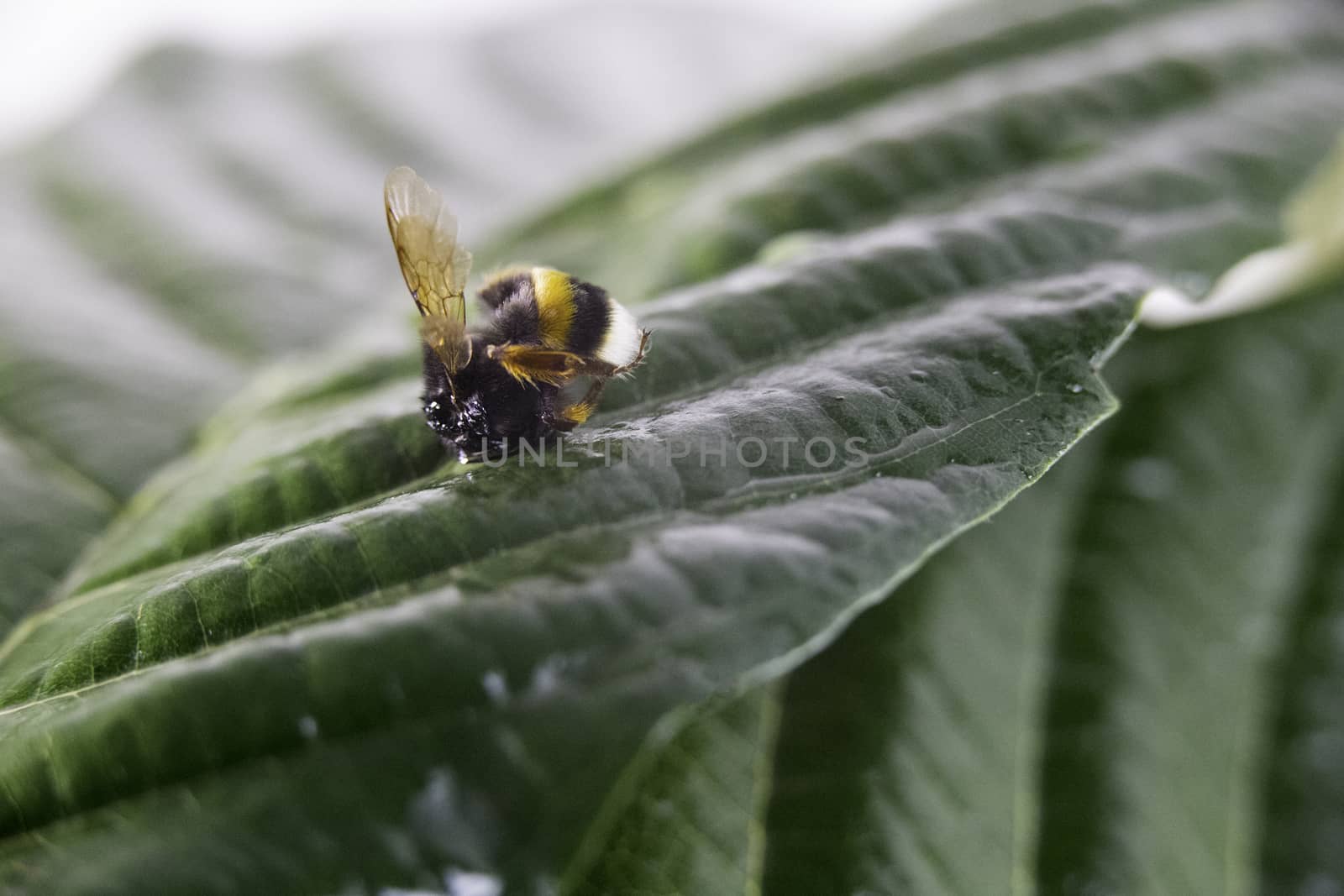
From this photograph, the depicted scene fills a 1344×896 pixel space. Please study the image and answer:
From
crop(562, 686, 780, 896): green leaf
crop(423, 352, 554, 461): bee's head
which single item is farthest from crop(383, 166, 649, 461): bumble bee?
crop(562, 686, 780, 896): green leaf

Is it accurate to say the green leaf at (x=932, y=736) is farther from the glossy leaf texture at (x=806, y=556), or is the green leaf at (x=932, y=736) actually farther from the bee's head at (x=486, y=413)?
the bee's head at (x=486, y=413)

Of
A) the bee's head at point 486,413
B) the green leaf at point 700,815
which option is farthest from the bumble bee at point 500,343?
the green leaf at point 700,815

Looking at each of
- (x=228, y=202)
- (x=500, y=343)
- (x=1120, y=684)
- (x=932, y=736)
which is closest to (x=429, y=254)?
(x=500, y=343)

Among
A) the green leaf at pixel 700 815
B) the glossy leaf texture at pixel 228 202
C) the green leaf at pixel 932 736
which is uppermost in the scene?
the glossy leaf texture at pixel 228 202

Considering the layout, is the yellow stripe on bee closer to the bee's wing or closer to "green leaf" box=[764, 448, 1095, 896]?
the bee's wing

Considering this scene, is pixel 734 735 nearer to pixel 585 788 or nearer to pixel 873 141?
pixel 585 788

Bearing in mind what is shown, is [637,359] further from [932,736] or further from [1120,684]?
[1120,684]

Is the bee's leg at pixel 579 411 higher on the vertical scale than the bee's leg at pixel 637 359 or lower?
lower
